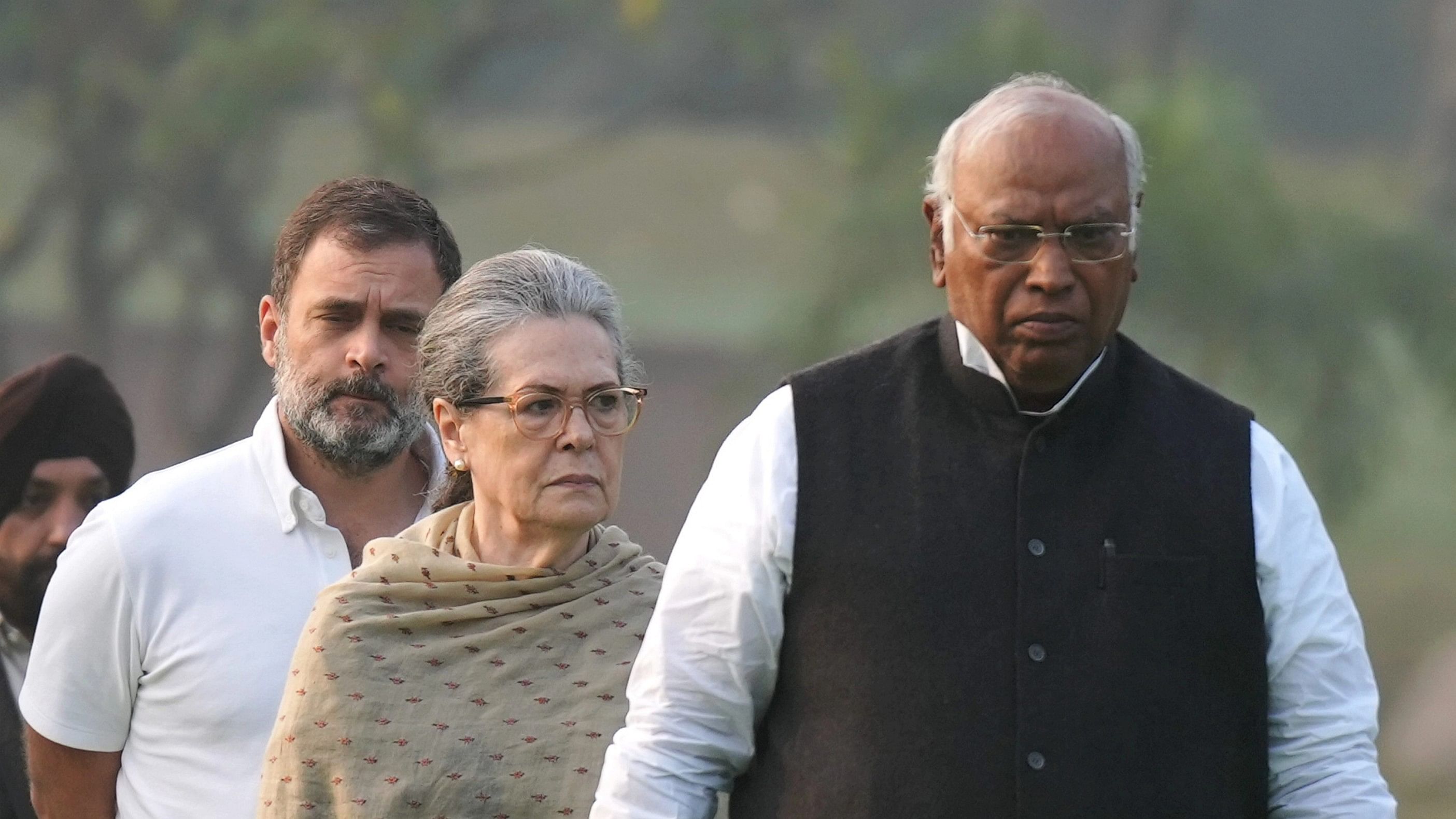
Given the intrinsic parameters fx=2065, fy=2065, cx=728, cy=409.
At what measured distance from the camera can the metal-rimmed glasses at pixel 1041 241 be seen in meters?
2.38

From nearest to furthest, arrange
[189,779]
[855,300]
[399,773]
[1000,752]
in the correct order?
1. [1000,752]
2. [399,773]
3. [189,779]
4. [855,300]

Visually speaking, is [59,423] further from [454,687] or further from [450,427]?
[454,687]

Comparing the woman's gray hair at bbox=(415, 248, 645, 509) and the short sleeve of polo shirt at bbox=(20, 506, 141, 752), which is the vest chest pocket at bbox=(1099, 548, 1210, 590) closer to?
the woman's gray hair at bbox=(415, 248, 645, 509)

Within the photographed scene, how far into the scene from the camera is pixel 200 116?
1348 cm

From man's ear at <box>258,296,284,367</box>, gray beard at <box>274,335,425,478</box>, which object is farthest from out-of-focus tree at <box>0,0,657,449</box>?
gray beard at <box>274,335,425,478</box>

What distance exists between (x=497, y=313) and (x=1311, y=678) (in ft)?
4.00

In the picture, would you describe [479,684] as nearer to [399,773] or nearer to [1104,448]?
[399,773]

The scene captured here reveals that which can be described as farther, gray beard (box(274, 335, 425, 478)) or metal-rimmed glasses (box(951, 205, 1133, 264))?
gray beard (box(274, 335, 425, 478))

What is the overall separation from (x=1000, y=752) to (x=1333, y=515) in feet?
39.0

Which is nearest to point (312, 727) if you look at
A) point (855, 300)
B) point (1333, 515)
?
point (855, 300)

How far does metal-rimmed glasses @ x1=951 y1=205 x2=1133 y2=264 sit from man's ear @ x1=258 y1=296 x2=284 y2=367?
4.64 feet

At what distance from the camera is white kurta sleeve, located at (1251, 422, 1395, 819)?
237cm

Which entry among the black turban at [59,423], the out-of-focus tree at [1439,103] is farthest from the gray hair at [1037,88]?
the out-of-focus tree at [1439,103]

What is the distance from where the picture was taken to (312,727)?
9.31ft
